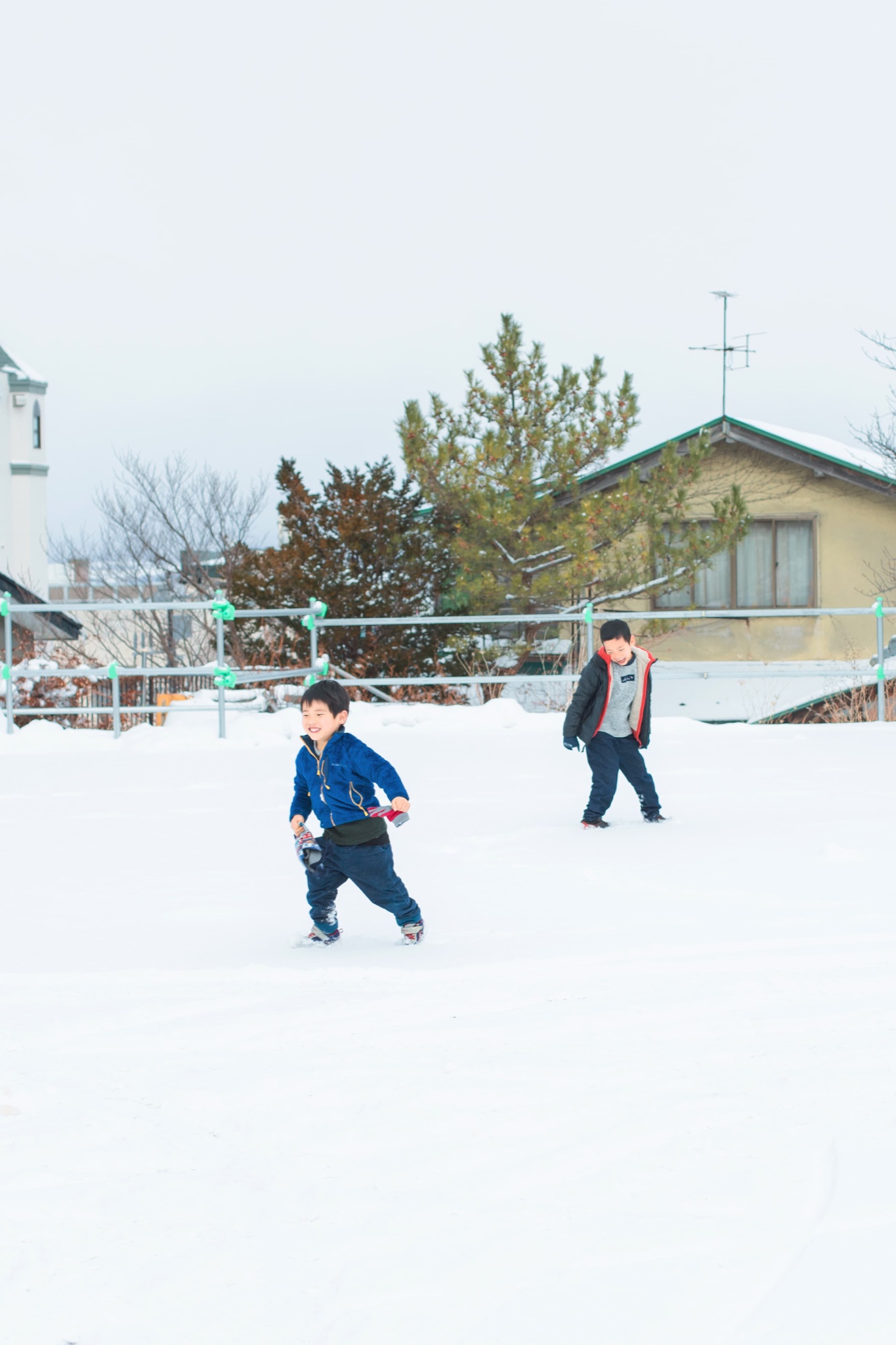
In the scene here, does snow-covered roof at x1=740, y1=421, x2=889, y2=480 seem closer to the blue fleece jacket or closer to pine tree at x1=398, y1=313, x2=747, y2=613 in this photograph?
pine tree at x1=398, y1=313, x2=747, y2=613

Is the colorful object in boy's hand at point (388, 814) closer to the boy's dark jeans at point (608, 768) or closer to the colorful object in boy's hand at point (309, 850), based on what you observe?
the colorful object in boy's hand at point (309, 850)

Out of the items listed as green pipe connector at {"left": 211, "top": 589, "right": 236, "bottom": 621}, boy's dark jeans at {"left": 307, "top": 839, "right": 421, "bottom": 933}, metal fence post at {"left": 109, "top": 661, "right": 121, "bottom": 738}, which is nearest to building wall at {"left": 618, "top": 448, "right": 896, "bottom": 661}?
green pipe connector at {"left": 211, "top": 589, "right": 236, "bottom": 621}

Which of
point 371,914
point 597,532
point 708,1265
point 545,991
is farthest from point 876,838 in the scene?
point 597,532

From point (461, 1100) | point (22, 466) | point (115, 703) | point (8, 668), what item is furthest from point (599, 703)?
point (22, 466)

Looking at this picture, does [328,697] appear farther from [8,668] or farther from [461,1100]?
[8,668]

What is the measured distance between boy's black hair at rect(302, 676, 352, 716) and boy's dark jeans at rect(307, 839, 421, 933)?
0.51 m

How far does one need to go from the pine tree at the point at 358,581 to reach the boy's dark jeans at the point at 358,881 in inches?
478

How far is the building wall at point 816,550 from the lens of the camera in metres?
18.8

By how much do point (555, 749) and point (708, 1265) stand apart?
352 inches

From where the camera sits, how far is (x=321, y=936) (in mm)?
4914

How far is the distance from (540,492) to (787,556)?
4310mm

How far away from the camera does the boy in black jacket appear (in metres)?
7.34

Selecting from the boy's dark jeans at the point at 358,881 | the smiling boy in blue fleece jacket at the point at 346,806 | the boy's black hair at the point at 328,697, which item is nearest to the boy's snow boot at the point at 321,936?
the boy's dark jeans at the point at 358,881

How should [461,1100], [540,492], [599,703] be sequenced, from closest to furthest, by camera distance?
[461,1100] → [599,703] → [540,492]
